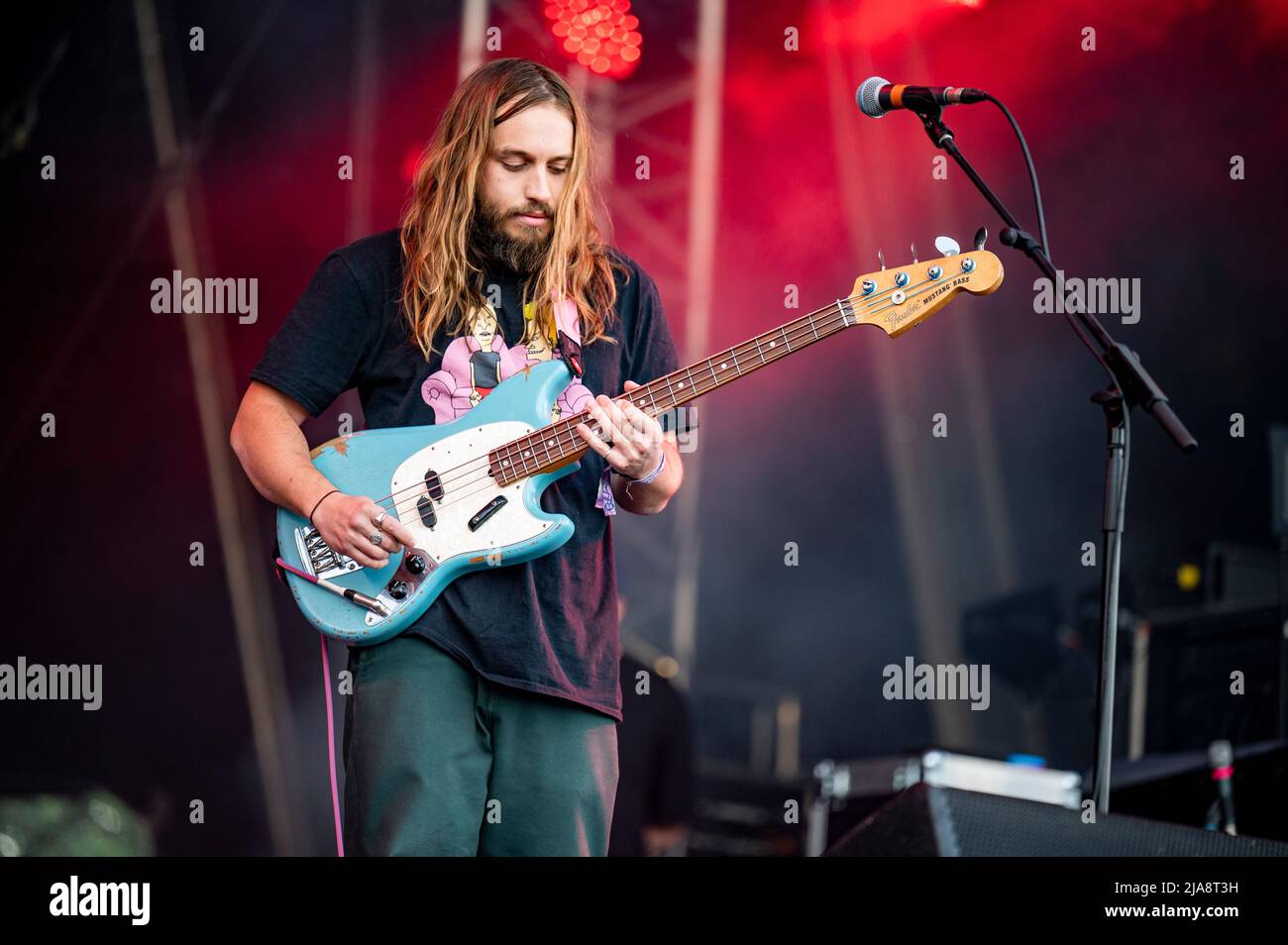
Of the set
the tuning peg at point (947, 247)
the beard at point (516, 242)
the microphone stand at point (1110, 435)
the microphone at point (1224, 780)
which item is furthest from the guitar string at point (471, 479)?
the microphone at point (1224, 780)

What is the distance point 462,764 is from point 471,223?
3.58 ft

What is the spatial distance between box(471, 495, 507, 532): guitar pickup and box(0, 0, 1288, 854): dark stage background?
10.9ft

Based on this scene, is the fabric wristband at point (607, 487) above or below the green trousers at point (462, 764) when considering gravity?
above

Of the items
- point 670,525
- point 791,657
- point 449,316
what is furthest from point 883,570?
point 449,316

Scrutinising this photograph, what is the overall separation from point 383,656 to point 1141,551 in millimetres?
5172

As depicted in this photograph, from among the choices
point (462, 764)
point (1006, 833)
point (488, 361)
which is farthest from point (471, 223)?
point (1006, 833)

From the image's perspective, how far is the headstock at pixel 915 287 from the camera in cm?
273

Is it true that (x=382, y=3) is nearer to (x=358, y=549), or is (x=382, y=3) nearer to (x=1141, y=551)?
(x=358, y=549)

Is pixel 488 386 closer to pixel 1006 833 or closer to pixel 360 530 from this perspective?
pixel 360 530

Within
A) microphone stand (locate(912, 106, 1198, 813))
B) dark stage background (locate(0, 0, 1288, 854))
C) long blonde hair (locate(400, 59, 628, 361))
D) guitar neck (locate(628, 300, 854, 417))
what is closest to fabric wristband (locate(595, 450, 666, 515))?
guitar neck (locate(628, 300, 854, 417))

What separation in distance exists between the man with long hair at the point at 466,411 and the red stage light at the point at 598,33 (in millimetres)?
2867

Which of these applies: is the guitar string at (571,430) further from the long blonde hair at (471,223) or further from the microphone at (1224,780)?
the microphone at (1224,780)

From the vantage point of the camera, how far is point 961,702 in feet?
23.8
